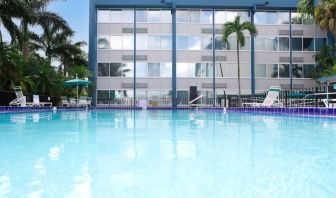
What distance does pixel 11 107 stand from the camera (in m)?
16.8

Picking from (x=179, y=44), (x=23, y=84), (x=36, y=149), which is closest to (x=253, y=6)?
(x=179, y=44)

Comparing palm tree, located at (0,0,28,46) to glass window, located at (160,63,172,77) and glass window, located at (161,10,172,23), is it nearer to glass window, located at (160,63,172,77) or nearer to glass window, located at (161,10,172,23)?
glass window, located at (160,63,172,77)

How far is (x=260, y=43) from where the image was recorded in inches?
1267

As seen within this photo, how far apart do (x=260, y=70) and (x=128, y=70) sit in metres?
12.6

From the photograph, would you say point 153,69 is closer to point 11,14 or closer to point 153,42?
point 153,42

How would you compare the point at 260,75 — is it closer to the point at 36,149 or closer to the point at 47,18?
the point at 47,18

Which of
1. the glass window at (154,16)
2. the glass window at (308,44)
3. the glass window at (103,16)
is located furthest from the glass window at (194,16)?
the glass window at (308,44)

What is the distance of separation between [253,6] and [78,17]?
17.7 metres

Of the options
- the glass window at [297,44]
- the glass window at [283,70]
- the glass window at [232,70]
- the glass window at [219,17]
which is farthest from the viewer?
the glass window at [297,44]

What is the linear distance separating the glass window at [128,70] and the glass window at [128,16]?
164 inches

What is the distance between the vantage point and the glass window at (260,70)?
105 feet

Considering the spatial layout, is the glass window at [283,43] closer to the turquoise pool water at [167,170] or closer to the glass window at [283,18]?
the glass window at [283,18]

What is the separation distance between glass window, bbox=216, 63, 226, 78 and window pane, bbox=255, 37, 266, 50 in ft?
12.4

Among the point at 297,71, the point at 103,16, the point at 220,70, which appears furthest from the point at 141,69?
the point at 297,71
